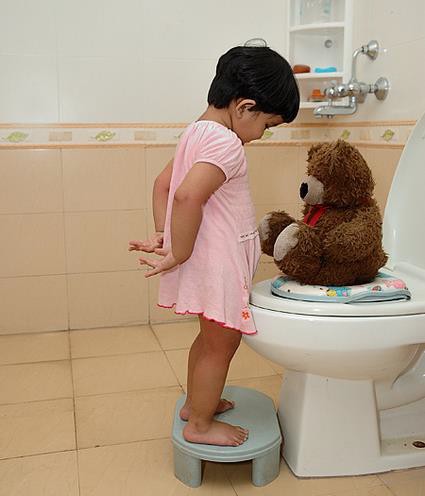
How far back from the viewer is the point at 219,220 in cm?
133

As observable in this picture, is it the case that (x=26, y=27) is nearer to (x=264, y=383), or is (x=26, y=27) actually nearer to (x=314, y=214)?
(x=314, y=214)

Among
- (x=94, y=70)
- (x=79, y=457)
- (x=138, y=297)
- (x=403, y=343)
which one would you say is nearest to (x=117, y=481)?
(x=79, y=457)

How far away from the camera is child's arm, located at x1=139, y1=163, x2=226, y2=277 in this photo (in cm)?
123

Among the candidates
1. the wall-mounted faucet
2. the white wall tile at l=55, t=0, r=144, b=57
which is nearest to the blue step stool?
the wall-mounted faucet

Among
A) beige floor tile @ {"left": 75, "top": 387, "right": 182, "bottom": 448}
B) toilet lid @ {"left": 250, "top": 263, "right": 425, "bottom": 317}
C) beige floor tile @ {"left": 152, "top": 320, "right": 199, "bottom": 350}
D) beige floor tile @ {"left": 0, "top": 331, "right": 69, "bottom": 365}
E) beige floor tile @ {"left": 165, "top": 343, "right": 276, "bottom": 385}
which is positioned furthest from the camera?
beige floor tile @ {"left": 152, "top": 320, "right": 199, "bottom": 350}

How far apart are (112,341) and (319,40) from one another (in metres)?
1.30

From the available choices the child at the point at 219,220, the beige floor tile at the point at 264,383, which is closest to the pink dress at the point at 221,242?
the child at the point at 219,220

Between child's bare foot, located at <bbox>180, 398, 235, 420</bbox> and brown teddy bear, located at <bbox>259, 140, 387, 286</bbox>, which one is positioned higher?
brown teddy bear, located at <bbox>259, 140, 387, 286</bbox>

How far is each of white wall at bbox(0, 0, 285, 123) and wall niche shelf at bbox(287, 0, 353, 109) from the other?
99 mm

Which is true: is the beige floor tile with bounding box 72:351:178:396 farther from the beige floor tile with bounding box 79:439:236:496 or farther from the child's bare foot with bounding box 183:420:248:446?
the child's bare foot with bounding box 183:420:248:446

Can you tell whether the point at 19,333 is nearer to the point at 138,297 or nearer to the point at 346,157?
the point at 138,297

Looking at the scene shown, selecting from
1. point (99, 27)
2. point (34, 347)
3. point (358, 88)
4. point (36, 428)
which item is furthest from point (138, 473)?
point (99, 27)

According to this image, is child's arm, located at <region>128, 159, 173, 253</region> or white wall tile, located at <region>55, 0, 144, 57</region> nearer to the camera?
child's arm, located at <region>128, 159, 173, 253</region>

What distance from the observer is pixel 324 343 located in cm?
122
